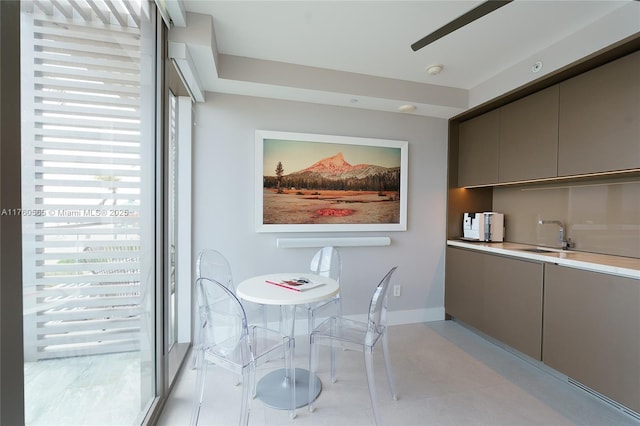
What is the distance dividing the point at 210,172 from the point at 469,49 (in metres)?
2.54

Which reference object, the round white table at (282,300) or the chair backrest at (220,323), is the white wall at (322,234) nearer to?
the round white table at (282,300)

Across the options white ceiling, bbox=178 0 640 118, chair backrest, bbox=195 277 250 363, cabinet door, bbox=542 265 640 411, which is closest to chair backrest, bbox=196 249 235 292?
chair backrest, bbox=195 277 250 363

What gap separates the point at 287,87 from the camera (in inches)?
102

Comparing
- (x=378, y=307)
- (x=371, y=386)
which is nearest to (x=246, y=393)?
(x=371, y=386)

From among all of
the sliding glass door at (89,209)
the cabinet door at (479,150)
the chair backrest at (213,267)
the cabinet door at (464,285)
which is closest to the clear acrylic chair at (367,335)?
the chair backrest at (213,267)

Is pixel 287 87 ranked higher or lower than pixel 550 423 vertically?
higher

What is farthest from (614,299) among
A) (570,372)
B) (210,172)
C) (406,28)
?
(210,172)

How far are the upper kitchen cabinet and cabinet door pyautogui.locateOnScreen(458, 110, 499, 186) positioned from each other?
673 mm

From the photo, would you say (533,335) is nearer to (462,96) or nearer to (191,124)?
(462,96)

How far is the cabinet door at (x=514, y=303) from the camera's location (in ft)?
7.65

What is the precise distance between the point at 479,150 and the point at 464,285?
1.52 m

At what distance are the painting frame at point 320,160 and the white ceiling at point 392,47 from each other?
40cm

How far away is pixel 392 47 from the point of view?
234 centimetres

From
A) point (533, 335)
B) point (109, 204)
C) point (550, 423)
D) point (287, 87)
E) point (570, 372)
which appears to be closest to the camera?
point (109, 204)
